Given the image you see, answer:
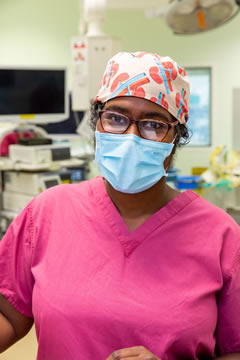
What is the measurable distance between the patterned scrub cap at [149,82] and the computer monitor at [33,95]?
2212mm

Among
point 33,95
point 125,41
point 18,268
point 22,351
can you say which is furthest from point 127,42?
point 18,268

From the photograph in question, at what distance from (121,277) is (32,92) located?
8.26ft

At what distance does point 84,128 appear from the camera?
12.3 ft

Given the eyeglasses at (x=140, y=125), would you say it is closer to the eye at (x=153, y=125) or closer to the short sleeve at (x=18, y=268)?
the eye at (x=153, y=125)

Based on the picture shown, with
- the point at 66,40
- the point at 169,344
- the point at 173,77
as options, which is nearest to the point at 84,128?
the point at 66,40

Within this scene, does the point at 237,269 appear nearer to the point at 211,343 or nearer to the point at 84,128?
the point at 211,343

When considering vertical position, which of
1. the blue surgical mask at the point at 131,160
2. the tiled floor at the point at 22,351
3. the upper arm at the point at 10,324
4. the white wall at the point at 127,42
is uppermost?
the white wall at the point at 127,42

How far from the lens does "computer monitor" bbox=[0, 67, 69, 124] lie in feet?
10.1

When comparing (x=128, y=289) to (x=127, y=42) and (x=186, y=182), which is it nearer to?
(x=186, y=182)

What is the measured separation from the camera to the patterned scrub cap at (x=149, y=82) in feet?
3.19

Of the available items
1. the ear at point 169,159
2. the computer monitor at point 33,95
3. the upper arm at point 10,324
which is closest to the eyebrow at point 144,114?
the ear at point 169,159

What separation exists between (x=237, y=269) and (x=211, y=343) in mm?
167

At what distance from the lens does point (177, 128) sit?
1036 mm

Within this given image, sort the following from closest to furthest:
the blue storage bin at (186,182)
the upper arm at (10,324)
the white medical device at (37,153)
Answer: the upper arm at (10,324) → the white medical device at (37,153) → the blue storage bin at (186,182)
